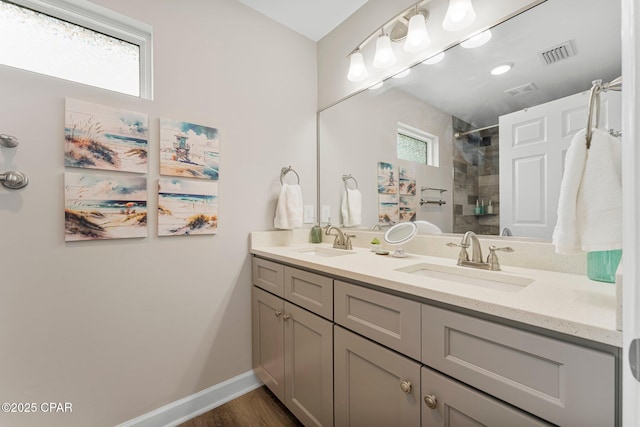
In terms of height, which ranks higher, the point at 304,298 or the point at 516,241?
the point at 516,241

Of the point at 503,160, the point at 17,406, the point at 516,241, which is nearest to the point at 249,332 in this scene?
the point at 17,406

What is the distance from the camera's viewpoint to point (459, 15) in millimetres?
1206

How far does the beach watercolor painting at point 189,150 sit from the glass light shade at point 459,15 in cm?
131

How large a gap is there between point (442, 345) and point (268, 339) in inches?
42.2

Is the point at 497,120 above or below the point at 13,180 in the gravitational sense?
above

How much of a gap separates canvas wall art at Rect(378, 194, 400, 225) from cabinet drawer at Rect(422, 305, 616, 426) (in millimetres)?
877

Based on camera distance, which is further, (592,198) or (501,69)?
(501,69)

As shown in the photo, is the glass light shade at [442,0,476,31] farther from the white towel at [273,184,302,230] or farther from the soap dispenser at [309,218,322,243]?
the soap dispenser at [309,218,322,243]

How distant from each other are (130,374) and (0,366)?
0.46 m

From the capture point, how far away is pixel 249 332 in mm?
1717

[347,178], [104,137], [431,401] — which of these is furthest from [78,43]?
[431,401]

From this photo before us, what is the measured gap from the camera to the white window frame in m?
1.39

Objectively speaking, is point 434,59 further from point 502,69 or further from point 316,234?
point 316,234

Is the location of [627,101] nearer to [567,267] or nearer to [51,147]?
[567,267]
